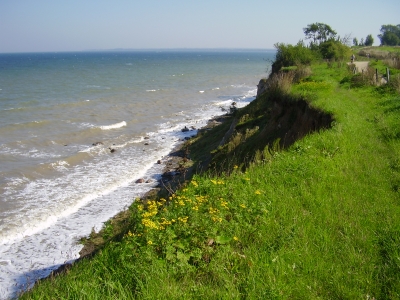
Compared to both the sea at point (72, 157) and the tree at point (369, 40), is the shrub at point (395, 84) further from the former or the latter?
the tree at point (369, 40)

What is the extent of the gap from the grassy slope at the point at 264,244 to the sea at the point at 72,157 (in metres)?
1.83

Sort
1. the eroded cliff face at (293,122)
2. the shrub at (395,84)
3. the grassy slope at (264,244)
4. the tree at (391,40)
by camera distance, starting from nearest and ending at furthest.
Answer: the grassy slope at (264,244)
the eroded cliff face at (293,122)
the shrub at (395,84)
the tree at (391,40)

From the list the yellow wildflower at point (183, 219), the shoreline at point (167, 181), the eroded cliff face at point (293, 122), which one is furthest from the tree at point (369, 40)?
the yellow wildflower at point (183, 219)

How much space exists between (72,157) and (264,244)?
19.8 meters

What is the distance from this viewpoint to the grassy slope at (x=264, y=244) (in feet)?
14.8

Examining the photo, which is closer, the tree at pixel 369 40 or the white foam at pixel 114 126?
the white foam at pixel 114 126

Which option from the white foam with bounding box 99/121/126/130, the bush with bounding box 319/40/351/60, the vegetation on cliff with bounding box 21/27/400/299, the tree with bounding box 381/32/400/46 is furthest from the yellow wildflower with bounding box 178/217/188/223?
the tree with bounding box 381/32/400/46

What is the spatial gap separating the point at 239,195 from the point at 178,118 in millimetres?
30427

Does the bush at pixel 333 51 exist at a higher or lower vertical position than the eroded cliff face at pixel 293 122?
higher

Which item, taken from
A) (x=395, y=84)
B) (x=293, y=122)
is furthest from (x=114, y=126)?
(x=395, y=84)

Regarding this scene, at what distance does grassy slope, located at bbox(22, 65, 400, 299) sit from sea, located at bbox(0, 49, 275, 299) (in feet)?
6.00

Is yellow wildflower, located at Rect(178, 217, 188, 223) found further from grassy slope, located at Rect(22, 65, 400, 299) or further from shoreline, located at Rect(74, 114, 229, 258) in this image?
shoreline, located at Rect(74, 114, 229, 258)

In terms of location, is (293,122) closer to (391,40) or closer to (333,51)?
(333,51)

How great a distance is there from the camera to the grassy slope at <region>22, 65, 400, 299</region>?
14.8 ft
